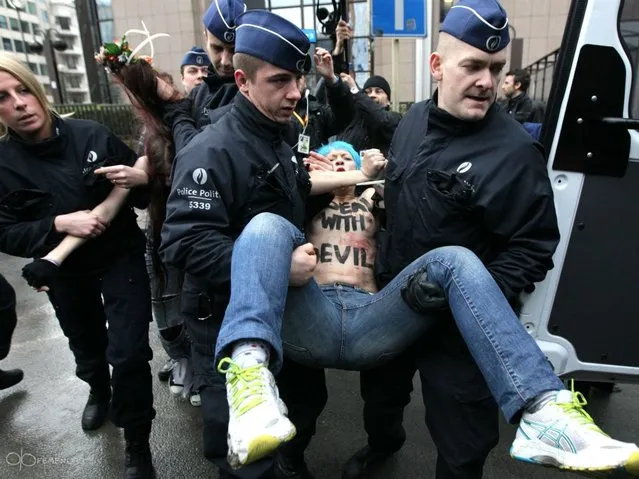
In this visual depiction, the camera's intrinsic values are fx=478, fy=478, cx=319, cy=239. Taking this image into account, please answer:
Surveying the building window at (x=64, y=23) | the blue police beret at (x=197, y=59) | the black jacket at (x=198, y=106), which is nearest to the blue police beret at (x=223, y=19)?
the black jacket at (x=198, y=106)

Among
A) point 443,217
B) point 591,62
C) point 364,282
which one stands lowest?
point 364,282

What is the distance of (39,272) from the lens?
2.08 metres

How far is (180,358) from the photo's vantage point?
3.14 metres

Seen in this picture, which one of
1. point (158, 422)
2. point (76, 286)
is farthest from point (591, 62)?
→ point (158, 422)

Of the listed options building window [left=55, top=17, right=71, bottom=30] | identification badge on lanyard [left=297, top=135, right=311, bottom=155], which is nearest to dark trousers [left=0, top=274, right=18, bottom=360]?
identification badge on lanyard [left=297, top=135, right=311, bottom=155]

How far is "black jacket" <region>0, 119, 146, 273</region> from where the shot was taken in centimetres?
224

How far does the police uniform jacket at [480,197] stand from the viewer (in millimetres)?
1700

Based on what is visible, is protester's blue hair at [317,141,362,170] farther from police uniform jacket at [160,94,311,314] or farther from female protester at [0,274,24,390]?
female protester at [0,274,24,390]

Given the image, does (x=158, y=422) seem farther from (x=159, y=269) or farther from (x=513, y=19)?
(x=513, y=19)

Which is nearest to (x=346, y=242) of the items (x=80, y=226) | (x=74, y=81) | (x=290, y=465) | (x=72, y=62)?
(x=290, y=465)

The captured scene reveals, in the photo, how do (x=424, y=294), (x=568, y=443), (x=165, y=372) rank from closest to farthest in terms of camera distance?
1. (x=568, y=443)
2. (x=424, y=294)
3. (x=165, y=372)

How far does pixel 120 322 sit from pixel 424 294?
61.2 inches

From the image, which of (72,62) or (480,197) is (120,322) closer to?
(480,197)

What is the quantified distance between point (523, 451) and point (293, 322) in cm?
85
